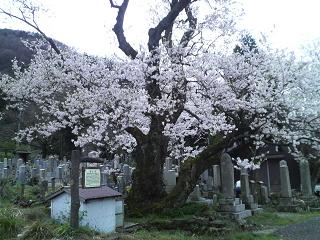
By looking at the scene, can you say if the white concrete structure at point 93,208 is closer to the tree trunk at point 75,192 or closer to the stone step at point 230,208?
the tree trunk at point 75,192

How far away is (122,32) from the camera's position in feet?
44.1

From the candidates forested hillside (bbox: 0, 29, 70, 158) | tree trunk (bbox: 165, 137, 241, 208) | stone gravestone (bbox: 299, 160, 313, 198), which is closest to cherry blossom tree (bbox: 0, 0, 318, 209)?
tree trunk (bbox: 165, 137, 241, 208)

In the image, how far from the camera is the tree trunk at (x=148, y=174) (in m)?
12.5

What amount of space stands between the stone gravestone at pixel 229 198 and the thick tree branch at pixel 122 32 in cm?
497

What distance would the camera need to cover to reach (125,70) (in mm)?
12234

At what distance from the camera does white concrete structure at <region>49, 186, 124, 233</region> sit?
8.57 meters

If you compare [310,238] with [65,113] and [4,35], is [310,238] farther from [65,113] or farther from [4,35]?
[4,35]

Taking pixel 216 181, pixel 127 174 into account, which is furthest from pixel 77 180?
pixel 216 181

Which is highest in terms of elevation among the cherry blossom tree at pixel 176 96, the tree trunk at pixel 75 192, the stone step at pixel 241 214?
the cherry blossom tree at pixel 176 96

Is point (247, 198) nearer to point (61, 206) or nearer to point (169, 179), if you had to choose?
point (169, 179)

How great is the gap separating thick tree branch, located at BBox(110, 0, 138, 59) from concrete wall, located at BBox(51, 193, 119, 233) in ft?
19.1

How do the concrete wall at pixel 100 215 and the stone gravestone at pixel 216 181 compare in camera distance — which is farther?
the stone gravestone at pixel 216 181

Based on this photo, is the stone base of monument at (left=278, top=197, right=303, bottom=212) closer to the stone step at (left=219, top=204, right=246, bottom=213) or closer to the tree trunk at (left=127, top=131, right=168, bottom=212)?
the stone step at (left=219, top=204, right=246, bottom=213)

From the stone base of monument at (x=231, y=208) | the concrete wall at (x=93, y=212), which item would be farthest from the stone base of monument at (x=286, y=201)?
the concrete wall at (x=93, y=212)
